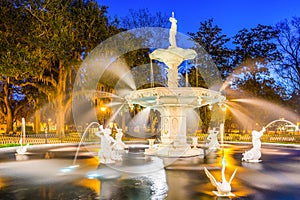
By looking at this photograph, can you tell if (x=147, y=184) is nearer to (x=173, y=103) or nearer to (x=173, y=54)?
(x=173, y=103)

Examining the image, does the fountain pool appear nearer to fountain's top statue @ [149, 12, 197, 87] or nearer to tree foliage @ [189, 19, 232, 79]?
fountain's top statue @ [149, 12, 197, 87]

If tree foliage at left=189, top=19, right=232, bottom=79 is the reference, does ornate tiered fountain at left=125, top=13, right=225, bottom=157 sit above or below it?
below

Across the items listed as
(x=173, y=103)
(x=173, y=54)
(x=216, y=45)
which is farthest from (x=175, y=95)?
(x=216, y=45)

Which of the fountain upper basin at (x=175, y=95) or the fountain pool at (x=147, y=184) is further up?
the fountain upper basin at (x=175, y=95)

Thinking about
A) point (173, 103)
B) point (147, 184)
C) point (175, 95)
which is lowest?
point (147, 184)

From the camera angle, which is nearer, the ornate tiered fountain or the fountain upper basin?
the fountain upper basin

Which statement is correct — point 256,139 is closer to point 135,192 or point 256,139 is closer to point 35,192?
point 135,192

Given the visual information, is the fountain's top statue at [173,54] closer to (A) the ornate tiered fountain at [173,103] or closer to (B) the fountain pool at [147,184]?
(A) the ornate tiered fountain at [173,103]

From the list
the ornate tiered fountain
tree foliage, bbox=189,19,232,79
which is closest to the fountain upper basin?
the ornate tiered fountain

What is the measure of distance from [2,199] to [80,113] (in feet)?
123

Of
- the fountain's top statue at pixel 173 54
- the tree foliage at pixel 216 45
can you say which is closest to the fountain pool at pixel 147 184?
the fountain's top statue at pixel 173 54

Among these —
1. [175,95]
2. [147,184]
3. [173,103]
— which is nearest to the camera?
[147,184]

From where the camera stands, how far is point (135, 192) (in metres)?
8.19

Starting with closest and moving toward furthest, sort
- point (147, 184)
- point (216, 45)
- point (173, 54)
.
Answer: point (147, 184) < point (173, 54) < point (216, 45)
